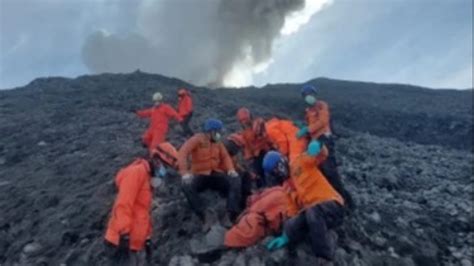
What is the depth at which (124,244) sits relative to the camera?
32.2 feet

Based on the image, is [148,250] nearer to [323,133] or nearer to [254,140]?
[254,140]

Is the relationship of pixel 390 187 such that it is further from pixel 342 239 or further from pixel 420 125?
pixel 420 125

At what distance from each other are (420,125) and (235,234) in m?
27.5

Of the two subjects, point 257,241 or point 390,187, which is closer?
point 257,241

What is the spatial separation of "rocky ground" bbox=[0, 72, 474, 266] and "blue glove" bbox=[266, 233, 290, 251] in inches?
6.7

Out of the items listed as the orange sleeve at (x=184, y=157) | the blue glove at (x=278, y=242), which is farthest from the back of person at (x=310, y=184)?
the orange sleeve at (x=184, y=157)

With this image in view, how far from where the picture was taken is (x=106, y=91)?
32844 mm

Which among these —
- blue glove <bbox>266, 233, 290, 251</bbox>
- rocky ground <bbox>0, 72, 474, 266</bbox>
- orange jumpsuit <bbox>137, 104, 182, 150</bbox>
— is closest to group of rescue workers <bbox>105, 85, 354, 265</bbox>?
blue glove <bbox>266, 233, 290, 251</bbox>

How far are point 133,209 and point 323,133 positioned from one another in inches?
189

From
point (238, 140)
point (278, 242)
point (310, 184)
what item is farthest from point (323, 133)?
point (278, 242)

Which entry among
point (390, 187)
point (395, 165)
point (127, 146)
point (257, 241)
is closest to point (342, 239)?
point (257, 241)

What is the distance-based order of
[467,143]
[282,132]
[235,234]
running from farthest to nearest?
[467,143] < [282,132] < [235,234]

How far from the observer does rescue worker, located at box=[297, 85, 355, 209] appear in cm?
1203

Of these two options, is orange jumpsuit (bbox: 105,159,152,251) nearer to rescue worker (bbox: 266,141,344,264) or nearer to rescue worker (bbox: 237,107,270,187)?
rescue worker (bbox: 266,141,344,264)
